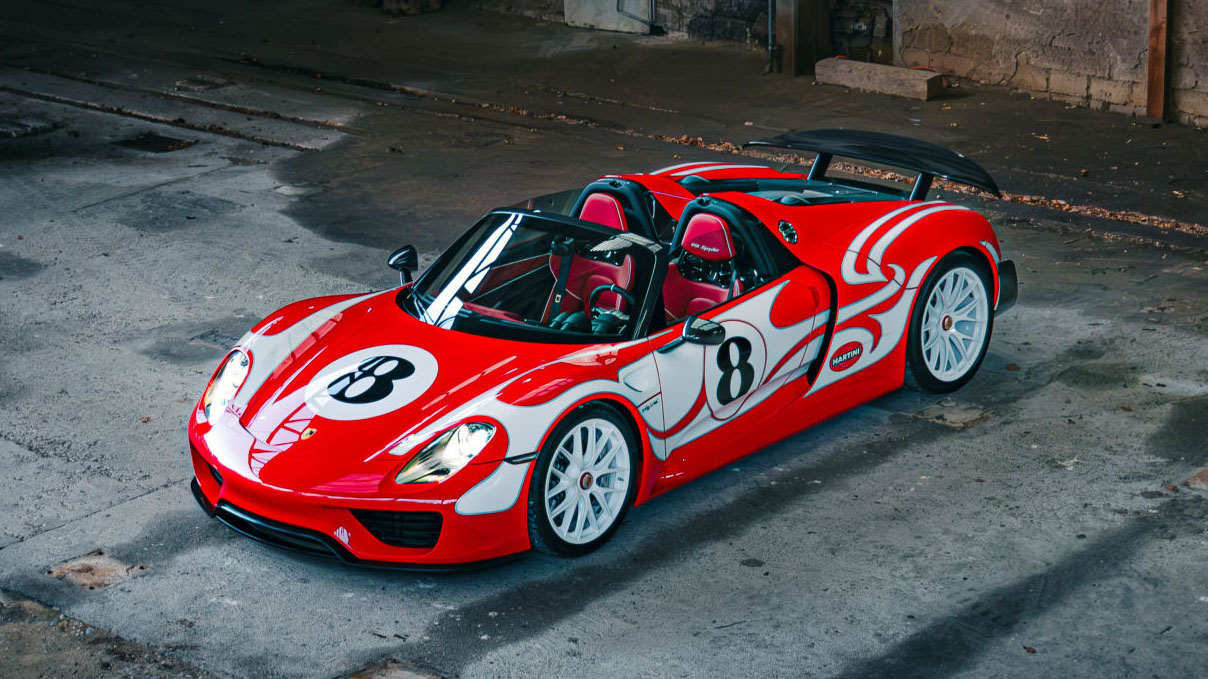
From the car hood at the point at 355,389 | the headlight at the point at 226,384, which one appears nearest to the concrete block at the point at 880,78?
the car hood at the point at 355,389

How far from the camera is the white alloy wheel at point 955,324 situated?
7543mm

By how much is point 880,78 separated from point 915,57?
77 cm

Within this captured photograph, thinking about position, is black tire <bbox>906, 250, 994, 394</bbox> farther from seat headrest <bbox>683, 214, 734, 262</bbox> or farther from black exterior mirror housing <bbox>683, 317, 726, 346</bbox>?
black exterior mirror housing <bbox>683, 317, 726, 346</bbox>

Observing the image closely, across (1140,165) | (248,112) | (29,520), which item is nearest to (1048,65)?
(1140,165)

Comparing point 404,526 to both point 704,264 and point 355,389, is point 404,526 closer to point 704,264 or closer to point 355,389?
point 355,389

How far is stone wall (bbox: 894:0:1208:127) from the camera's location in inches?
516

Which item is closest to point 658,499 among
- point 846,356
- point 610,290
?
point 610,290

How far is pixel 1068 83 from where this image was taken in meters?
14.2

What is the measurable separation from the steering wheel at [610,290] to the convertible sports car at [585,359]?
2cm

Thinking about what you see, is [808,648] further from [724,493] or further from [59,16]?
[59,16]

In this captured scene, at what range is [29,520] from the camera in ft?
21.4

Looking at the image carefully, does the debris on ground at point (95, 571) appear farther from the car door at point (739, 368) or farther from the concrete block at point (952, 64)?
the concrete block at point (952, 64)

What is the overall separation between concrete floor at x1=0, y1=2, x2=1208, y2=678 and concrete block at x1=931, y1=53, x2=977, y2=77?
2.04 feet

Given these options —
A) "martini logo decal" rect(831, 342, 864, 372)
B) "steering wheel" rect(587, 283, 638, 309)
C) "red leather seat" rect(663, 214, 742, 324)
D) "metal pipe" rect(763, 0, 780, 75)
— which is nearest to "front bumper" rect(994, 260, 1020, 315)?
"martini logo decal" rect(831, 342, 864, 372)
